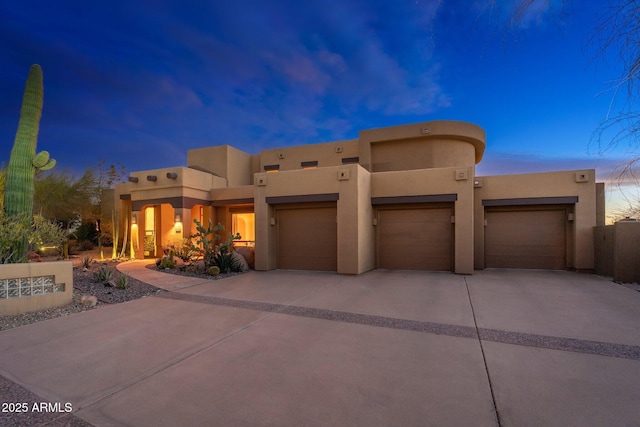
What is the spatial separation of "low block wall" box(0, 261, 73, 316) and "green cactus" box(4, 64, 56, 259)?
2.00 metres

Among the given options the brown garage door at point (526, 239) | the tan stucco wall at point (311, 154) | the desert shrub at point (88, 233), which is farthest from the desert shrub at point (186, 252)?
the brown garage door at point (526, 239)

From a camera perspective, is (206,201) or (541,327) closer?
(541,327)

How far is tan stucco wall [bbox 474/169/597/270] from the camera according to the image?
32.5 feet

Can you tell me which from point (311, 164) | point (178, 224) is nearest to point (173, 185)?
point (178, 224)

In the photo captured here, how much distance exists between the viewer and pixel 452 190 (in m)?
9.94

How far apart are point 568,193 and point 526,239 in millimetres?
2042

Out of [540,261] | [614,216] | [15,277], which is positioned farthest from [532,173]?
[15,277]

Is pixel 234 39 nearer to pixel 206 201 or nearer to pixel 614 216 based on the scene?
pixel 206 201

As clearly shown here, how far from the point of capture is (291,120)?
21.1 meters

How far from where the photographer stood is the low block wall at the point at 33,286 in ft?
17.4

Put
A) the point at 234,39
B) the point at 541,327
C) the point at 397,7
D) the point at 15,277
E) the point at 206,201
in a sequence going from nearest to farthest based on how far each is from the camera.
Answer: the point at 397,7, the point at 541,327, the point at 15,277, the point at 234,39, the point at 206,201

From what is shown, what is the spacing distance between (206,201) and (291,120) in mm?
9197

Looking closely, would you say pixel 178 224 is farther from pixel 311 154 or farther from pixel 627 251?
pixel 627 251

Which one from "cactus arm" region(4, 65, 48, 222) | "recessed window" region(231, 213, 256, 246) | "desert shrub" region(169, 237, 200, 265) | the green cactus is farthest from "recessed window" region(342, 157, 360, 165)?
"cactus arm" region(4, 65, 48, 222)
